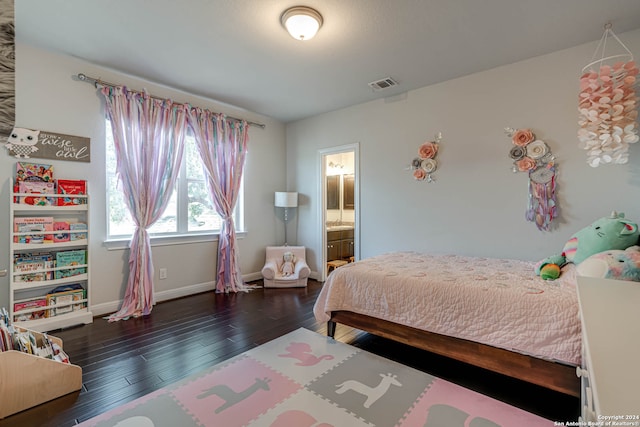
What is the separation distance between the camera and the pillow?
1469 millimetres

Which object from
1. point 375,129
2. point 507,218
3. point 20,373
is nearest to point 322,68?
point 375,129

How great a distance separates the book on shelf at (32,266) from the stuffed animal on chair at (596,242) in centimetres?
422

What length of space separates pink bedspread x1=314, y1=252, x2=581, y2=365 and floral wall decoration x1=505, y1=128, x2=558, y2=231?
0.51m

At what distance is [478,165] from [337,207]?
3.35 metres

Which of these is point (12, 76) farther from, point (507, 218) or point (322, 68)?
point (507, 218)

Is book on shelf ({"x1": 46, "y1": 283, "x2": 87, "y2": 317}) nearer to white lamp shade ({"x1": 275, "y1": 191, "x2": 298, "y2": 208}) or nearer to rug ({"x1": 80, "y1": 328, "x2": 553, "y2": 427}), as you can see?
rug ({"x1": 80, "y1": 328, "x2": 553, "y2": 427})

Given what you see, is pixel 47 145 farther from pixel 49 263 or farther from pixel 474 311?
pixel 474 311

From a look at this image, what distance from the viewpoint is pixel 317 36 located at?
2.47 metres

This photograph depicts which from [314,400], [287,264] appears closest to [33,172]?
[287,264]

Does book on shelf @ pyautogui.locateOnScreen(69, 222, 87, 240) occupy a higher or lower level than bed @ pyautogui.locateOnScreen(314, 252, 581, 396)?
higher

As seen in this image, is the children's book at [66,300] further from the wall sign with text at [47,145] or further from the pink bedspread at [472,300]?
the pink bedspread at [472,300]

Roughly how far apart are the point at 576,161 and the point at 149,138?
4407mm

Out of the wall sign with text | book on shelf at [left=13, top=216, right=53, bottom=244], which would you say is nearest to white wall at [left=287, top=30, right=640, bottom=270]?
the wall sign with text

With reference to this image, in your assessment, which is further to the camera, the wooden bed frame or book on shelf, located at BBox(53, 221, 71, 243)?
book on shelf, located at BBox(53, 221, 71, 243)
